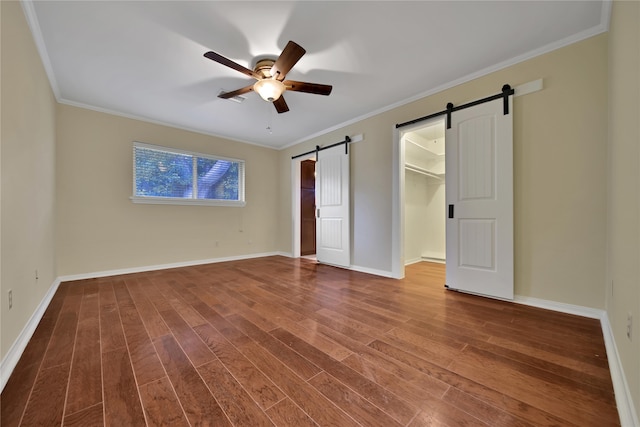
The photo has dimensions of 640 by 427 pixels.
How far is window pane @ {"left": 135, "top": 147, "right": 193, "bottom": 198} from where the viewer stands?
161 inches

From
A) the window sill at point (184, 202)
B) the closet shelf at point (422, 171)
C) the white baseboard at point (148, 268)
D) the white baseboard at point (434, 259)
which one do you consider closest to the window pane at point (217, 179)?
the window sill at point (184, 202)

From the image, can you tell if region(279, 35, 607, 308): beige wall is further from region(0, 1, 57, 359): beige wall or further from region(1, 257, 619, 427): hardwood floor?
region(0, 1, 57, 359): beige wall

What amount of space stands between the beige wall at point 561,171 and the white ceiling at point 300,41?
8.0 inches

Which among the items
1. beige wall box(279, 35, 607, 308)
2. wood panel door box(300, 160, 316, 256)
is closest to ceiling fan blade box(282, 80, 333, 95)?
beige wall box(279, 35, 607, 308)

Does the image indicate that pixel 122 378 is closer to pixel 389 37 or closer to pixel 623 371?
pixel 623 371

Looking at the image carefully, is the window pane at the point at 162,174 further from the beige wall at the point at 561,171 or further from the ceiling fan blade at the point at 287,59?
the beige wall at the point at 561,171

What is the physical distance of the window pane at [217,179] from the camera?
15.5 ft

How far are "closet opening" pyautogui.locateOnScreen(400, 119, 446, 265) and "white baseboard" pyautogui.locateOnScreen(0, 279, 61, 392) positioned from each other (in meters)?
4.76

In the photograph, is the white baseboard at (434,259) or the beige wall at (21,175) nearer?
the beige wall at (21,175)

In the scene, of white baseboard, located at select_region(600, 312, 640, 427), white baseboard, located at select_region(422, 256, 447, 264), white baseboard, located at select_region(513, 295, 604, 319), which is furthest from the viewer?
white baseboard, located at select_region(422, 256, 447, 264)

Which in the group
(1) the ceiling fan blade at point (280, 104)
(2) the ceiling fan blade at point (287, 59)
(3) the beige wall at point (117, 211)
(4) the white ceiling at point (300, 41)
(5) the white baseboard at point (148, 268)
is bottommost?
(5) the white baseboard at point (148, 268)

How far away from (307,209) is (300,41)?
158 inches

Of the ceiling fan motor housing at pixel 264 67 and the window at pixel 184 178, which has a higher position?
the ceiling fan motor housing at pixel 264 67

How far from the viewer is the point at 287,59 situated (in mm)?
2123
